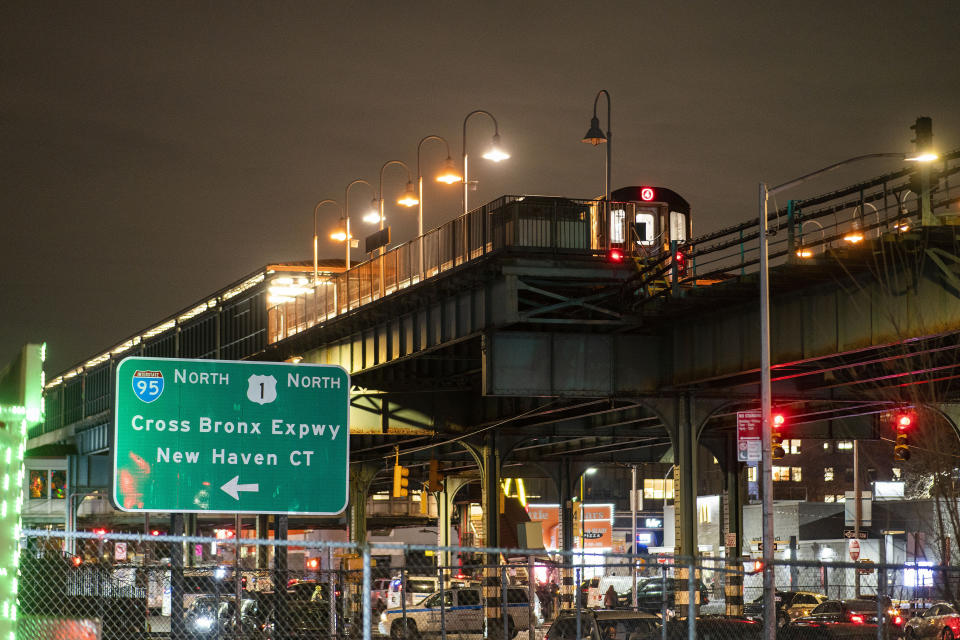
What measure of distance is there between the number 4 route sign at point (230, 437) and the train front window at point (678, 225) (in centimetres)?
2462

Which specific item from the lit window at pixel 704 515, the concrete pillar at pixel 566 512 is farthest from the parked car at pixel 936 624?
the lit window at pixel 704 515

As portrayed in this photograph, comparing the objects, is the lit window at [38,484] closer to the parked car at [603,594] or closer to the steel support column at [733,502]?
the parked car at [603,594]

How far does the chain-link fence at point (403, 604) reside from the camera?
57.9ft

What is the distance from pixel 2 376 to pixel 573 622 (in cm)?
1444

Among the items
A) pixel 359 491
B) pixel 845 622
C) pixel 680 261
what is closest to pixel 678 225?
pixel 680 261

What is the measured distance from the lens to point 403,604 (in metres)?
28.6

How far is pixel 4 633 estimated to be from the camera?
38.9ft

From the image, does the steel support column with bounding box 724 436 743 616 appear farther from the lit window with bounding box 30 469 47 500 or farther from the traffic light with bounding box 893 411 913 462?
the lit window with bounding box 30 469 47 500

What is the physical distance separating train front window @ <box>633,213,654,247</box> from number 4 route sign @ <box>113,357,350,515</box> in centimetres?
1852

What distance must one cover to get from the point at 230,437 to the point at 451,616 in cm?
2213

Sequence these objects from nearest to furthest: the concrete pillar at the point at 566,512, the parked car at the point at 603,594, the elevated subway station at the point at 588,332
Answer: the elevated subway station at the point at 588,332, the parked car at the point at 603,594, the concrete pillar at the point at 566,512

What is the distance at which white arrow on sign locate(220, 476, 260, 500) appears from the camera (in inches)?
690

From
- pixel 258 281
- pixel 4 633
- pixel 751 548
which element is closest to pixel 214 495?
pixel 4 633

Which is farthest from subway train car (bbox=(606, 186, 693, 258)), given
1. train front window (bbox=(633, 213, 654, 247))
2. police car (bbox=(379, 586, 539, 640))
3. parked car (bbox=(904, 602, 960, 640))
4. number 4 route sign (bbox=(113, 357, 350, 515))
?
number 4 route sign (bbox=(113, 357, 350, 515))
